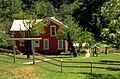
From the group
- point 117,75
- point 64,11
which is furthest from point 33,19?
point 64,11

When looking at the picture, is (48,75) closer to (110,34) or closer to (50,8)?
(110,34)

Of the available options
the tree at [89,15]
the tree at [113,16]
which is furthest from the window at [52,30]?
the tree at [113,16]

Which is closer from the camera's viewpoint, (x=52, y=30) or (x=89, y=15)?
(x=52, y=30)

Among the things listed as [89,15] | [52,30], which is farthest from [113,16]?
[89,15]

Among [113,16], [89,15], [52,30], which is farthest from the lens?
[89,15]

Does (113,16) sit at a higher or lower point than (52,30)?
higher

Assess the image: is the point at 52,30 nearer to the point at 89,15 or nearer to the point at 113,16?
the point at 89,15

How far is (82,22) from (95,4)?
6.13 m

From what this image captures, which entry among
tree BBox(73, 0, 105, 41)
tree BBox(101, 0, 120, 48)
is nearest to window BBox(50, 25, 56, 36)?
tree BBox(73, 0, 105, 41)

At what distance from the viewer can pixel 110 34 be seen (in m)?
28.3

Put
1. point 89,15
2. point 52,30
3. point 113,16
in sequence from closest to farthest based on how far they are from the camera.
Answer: point 113,16
point 52,30
point 89,15

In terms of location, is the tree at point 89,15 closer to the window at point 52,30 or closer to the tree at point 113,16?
the window at point 52,30

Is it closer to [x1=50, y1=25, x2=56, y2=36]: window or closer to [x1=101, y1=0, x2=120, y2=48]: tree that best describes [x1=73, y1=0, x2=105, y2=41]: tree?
[x1=50, y1=25, x2=56, y2=36]: window

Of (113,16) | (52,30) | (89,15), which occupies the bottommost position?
(52,30)
